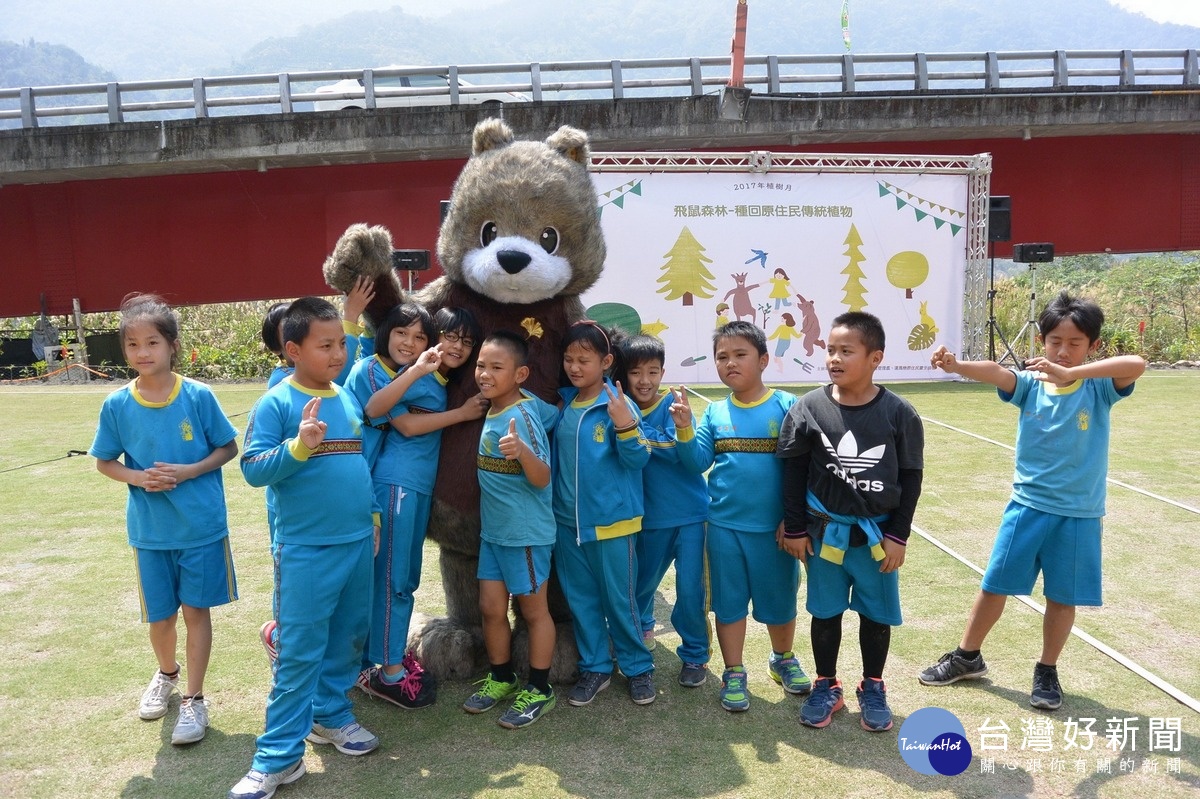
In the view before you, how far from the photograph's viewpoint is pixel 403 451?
2.92m

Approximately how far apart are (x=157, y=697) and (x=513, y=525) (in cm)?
132

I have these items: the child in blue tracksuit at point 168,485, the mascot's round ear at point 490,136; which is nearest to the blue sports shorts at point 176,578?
the child in blue tracksuit at point 168,485

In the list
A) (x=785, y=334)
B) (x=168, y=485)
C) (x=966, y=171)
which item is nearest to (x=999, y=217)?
(x=966, y=171)

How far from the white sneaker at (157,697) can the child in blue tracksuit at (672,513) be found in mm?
1651

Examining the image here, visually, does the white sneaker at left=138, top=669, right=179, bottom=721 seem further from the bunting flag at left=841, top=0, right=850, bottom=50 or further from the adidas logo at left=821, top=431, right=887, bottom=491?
the bunting flag at left=841, top=0, right=850, bottom=50

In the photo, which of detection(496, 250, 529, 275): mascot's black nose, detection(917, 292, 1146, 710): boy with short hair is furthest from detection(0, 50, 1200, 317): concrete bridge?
detection(917, 292, 1146, 710): boy with short hair

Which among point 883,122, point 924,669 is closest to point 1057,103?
point 883,122

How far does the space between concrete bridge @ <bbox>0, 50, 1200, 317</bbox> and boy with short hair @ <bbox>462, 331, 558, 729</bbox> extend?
32.3 ft

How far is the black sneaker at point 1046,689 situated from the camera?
2799mm

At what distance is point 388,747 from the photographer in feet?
8.67

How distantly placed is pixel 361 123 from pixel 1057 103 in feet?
32.1

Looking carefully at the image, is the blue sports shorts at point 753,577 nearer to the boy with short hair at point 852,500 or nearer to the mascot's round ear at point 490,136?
the boy with short hair at point 852,500

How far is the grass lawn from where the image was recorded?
2.42m

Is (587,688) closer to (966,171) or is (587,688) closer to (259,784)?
(259,784)
